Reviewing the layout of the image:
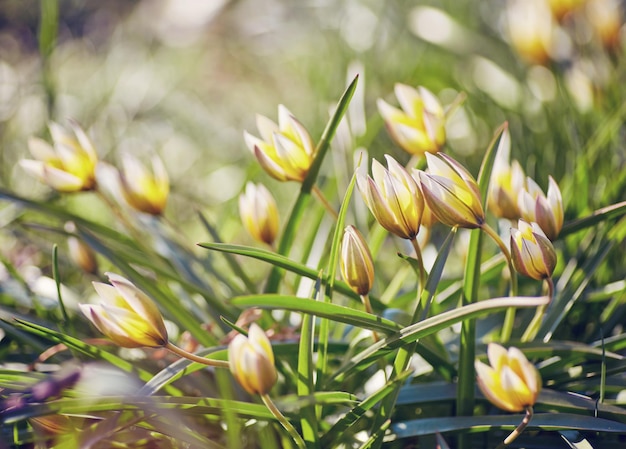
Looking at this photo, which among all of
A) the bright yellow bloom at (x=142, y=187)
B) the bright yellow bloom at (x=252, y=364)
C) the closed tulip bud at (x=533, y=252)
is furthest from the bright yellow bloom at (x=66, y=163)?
the closed tulip bud at (x=533, y=252)

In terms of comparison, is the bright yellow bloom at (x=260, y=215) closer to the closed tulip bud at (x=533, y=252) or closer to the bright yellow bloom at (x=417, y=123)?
the bright yellow bloom at (x=417, y=123)

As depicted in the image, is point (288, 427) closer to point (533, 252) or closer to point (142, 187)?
point (533, 252)

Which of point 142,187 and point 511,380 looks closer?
point 511,380

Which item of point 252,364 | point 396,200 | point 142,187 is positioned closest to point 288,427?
point 252,364

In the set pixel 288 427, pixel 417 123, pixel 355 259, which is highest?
pixel 417 123

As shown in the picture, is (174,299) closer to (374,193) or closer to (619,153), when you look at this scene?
(374,193)

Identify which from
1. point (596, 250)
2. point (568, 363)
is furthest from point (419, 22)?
point (568, 363)

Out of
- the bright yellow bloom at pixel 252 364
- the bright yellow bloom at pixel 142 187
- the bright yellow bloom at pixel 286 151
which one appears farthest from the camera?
the bright yellow bloom at pixel 142 187

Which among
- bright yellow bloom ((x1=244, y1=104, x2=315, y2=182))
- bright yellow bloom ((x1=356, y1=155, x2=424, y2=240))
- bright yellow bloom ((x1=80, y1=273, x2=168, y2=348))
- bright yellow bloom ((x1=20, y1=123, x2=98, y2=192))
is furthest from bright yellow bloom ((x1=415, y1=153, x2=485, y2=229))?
bright yellow bloom ((x1=20, y1=123, x2=98, y2=192))
